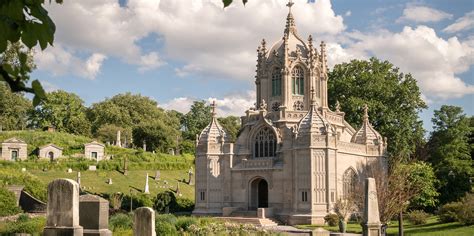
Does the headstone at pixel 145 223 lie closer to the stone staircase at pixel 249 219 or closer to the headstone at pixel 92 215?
the headstone at pixel 92 215

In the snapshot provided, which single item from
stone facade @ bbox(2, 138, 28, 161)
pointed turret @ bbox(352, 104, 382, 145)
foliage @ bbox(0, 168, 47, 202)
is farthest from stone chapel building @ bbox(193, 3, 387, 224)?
stone facade @ bbox(2, 138, 28, 161)

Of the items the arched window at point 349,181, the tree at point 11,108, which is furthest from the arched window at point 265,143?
the tree at point 11,108

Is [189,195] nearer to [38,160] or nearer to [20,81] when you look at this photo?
[38,160]

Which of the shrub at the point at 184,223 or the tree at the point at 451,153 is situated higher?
the tree at the point at 451,153

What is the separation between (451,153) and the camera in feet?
160

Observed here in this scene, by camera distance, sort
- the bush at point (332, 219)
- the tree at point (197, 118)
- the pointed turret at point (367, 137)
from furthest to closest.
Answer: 1. the tree at point (197, 118)
2. the pointed turret at point (367, 137)
3. the bush at point (332, 219)

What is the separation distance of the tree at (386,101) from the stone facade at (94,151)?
30.3 meters

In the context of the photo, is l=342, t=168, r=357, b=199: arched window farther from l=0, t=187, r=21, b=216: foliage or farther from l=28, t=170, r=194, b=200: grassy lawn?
l=0, t=187, r=21, b=216: foliage

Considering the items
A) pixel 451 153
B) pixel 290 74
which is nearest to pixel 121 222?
pixel 290 74

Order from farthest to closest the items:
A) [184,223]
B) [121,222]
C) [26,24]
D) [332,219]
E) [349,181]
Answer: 1. [349,181]
2. [332,219]
3. [184,223]
4. [121,222]
5. [26,24]

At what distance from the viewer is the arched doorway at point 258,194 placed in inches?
1780

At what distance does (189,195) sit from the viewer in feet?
202

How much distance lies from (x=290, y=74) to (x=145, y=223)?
33632mm

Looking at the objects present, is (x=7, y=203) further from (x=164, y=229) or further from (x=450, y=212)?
(x=450, y=212)
